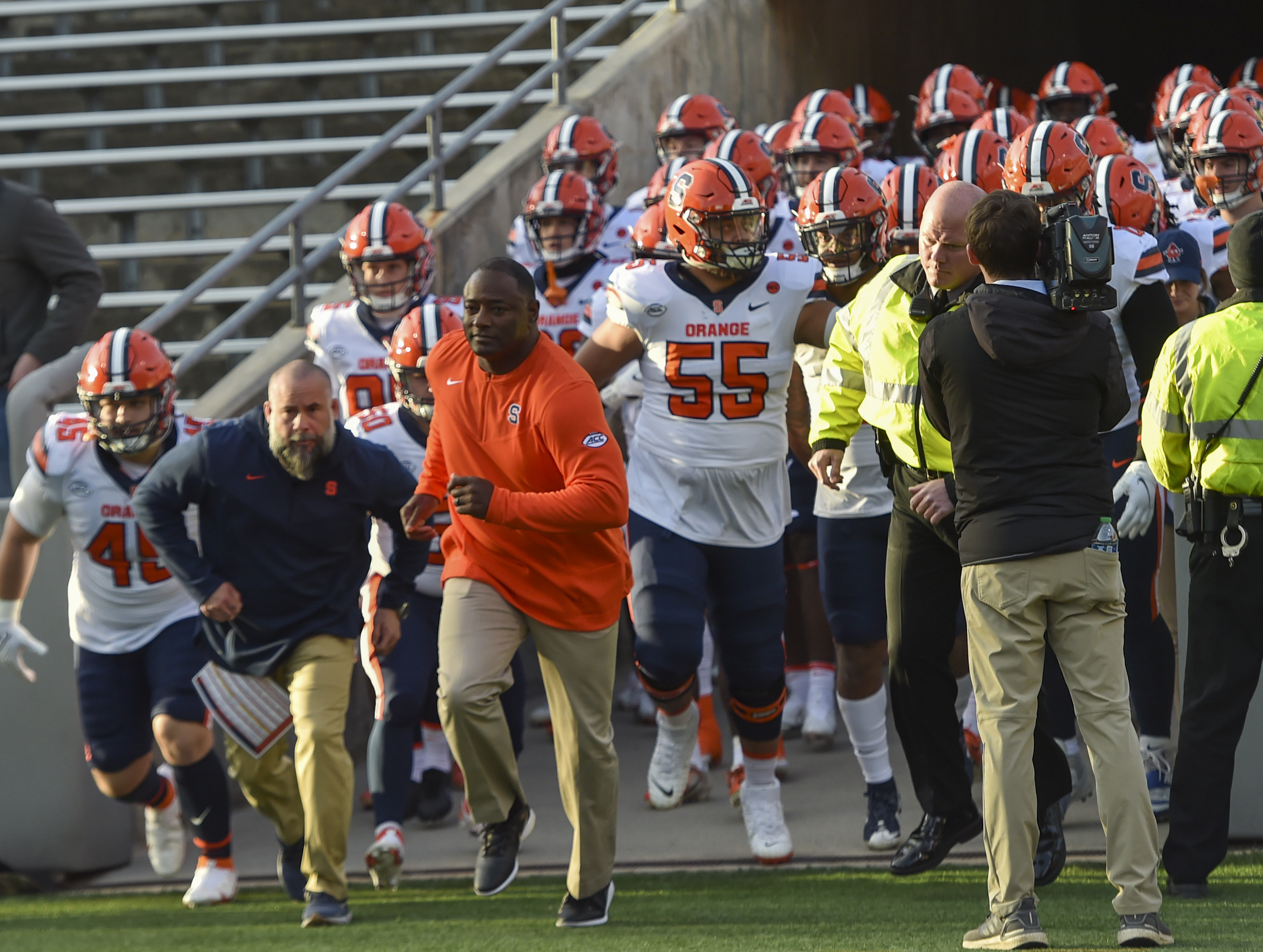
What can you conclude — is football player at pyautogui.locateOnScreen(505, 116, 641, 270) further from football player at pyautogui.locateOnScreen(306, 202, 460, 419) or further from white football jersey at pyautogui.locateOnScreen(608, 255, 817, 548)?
white football jersey at pyautogui.locateOnScreen(608, 255, 817, 548)

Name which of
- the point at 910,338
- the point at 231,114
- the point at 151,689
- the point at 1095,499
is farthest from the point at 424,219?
the point at 1095,499

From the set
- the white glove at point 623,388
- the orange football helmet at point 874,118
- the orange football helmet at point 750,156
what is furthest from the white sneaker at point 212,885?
the orange football helmet at point 874,118

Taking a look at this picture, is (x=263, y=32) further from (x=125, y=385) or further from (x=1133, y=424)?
(x=1133, y=424)

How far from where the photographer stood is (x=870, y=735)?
6031mm

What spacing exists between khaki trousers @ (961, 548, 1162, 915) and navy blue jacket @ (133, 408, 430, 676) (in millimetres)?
2163

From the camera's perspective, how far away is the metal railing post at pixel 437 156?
9.30m

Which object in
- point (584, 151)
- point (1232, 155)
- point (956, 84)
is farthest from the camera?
point (956, 84)

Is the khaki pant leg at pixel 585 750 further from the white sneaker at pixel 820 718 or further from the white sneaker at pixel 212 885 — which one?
the white sneaker at pixel 820 718

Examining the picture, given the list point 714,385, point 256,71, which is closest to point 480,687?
point 714,385

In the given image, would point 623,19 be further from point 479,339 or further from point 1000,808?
point 1000,808

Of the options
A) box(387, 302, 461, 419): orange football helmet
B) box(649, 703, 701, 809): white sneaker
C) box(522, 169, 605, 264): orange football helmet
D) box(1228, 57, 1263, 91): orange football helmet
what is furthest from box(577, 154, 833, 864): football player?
box(1228, 57, 1263, 91): orange football helmet

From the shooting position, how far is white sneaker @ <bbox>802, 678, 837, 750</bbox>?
730 centimetres

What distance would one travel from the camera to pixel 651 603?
5.91 metres

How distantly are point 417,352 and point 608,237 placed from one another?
8.10 feet
